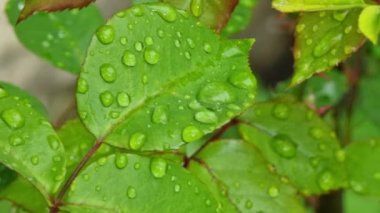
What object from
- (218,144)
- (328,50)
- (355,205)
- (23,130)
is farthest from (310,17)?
(355,205)

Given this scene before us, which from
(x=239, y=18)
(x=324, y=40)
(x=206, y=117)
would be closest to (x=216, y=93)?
(x=206, y=117)

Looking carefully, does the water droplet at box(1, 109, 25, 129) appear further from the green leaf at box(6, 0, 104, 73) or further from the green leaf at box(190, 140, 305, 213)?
the green leaf at box(6, 0, 104, 73)

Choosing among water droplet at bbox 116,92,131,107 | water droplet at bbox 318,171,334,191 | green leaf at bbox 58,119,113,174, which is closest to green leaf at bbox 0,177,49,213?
green leaf at bbox 58,119,113,174

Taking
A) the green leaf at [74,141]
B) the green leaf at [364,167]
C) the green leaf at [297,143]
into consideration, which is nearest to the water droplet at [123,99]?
the green leaf at [74,141]

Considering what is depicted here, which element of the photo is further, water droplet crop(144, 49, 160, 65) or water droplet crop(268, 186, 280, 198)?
water droplet crop(268, 186, 280, 198)

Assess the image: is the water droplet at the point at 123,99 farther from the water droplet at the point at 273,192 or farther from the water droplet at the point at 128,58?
the water droplet at the point at 273,192
